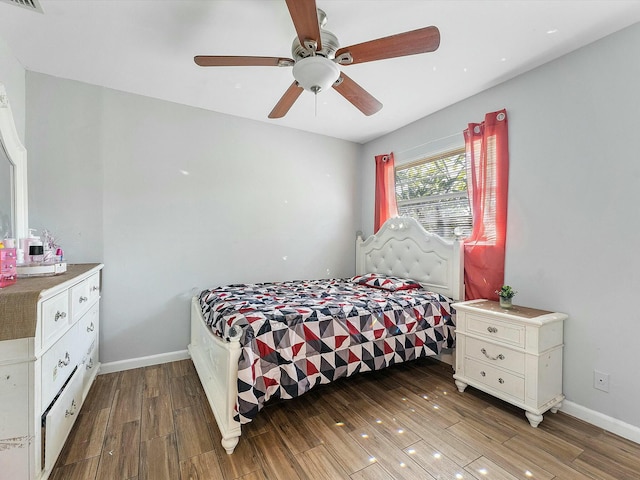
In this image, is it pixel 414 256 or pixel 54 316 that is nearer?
pixel 54 316

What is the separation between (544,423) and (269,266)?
2669 mm

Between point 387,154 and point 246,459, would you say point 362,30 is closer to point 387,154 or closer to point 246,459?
point 387,154

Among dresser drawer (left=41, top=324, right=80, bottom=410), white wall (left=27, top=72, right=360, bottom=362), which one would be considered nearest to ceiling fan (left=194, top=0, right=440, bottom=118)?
white wall (left=27, top=72, right=360, bottom=362)

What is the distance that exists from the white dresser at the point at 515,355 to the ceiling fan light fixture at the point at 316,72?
6.24ft

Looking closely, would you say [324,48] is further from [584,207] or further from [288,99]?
[584,207]

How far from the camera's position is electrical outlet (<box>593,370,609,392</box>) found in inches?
74.4

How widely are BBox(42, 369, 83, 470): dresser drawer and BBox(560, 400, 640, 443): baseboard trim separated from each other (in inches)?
119

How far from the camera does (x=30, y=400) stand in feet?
4.06

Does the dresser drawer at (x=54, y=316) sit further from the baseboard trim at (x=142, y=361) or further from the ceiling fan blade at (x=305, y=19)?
the ceiling fan blade at (x=305, y=19)

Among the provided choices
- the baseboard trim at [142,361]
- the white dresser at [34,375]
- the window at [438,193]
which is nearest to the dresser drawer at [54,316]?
the white dresser at [34,375]

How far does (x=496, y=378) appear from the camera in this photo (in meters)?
2.08

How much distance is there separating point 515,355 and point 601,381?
0.53 metres

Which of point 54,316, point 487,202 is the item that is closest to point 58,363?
point 54,316

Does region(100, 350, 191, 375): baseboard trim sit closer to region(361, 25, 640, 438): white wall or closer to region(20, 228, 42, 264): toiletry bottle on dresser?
region(20, 228, 42, 264): toiletry bottle on dresser
